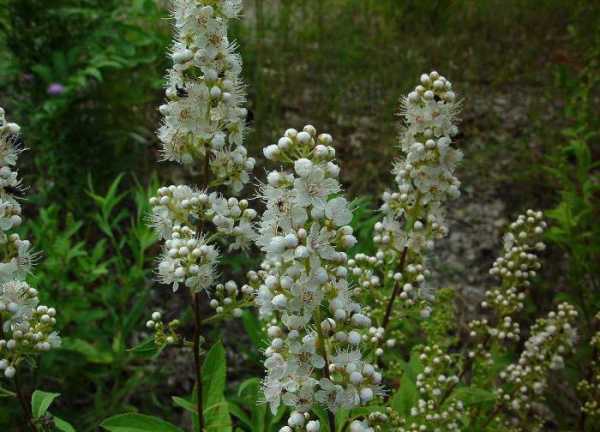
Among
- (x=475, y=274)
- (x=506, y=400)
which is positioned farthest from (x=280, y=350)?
(x=475, y=274)

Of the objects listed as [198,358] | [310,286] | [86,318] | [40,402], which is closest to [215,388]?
[198,358]

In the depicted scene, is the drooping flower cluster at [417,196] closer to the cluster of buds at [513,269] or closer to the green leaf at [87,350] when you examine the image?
the cluster of buds at [513,269]

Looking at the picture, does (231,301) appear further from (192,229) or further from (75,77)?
(75,77)

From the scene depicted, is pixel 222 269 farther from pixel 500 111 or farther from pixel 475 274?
pixel 500 111

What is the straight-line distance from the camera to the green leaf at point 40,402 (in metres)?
2.35

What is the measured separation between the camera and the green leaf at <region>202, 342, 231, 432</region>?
8.32 ft

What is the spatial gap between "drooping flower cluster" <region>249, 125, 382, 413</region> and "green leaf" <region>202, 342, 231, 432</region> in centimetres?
73

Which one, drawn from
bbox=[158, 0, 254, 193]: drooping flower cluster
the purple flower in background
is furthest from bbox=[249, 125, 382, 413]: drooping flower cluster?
the purple flower in background

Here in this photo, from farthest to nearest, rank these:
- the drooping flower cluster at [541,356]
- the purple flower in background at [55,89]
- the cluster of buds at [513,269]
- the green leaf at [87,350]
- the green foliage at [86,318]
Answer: the purple flower in background at [55,89]
the green foliage at [86,318]
the green leaf at [87,350]
the drooping flower cluster at [541,356]
the cluster of buds at [513,269]

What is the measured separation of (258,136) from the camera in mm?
5535

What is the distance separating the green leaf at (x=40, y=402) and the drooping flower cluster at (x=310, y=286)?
99 cm

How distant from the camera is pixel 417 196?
8.66 ft

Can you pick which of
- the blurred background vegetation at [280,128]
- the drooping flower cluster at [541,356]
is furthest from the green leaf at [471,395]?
the blurred background vegetation at [280,128]

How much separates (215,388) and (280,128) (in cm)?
386
